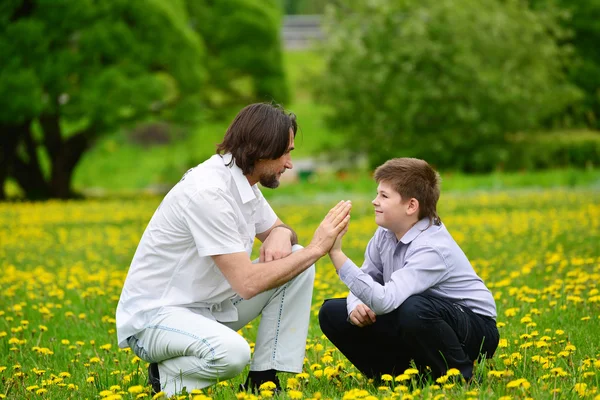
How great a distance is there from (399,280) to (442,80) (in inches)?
812

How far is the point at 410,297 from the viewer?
3.68 metres

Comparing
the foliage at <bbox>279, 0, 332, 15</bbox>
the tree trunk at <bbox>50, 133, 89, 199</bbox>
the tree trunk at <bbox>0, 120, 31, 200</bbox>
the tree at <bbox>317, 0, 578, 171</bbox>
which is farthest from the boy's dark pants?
the foliage at <bbox>279, 0, 332, 15</bbox>

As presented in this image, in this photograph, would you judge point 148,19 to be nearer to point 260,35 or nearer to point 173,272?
point 260,35

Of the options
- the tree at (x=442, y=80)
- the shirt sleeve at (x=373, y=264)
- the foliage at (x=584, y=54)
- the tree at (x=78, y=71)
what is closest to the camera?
the shirt sleeve at (x=373, y=264)

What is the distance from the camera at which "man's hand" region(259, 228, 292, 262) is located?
13.1 feet

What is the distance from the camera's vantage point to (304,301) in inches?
158

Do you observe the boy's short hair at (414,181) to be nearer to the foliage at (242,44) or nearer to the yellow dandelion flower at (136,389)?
the yellow dandelion flower at (136,389)

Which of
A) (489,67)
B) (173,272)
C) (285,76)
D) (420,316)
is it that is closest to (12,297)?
(173,272)

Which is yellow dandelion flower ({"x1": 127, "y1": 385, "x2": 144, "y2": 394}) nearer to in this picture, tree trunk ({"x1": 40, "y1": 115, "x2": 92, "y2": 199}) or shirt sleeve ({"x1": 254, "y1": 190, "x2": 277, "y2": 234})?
shirt sleeve ({"x1": 254, "y1": 190, "x2": 277, "y2": 234})

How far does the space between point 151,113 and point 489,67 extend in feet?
33.2

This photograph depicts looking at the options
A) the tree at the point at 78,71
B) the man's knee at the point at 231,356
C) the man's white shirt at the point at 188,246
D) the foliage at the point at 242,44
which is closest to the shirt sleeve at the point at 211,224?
the man's white shirt at the point at 188,246

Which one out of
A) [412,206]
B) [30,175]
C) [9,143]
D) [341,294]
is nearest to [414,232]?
[412,206]

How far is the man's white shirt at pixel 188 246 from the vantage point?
3670mm

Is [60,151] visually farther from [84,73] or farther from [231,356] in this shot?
[231,356]
